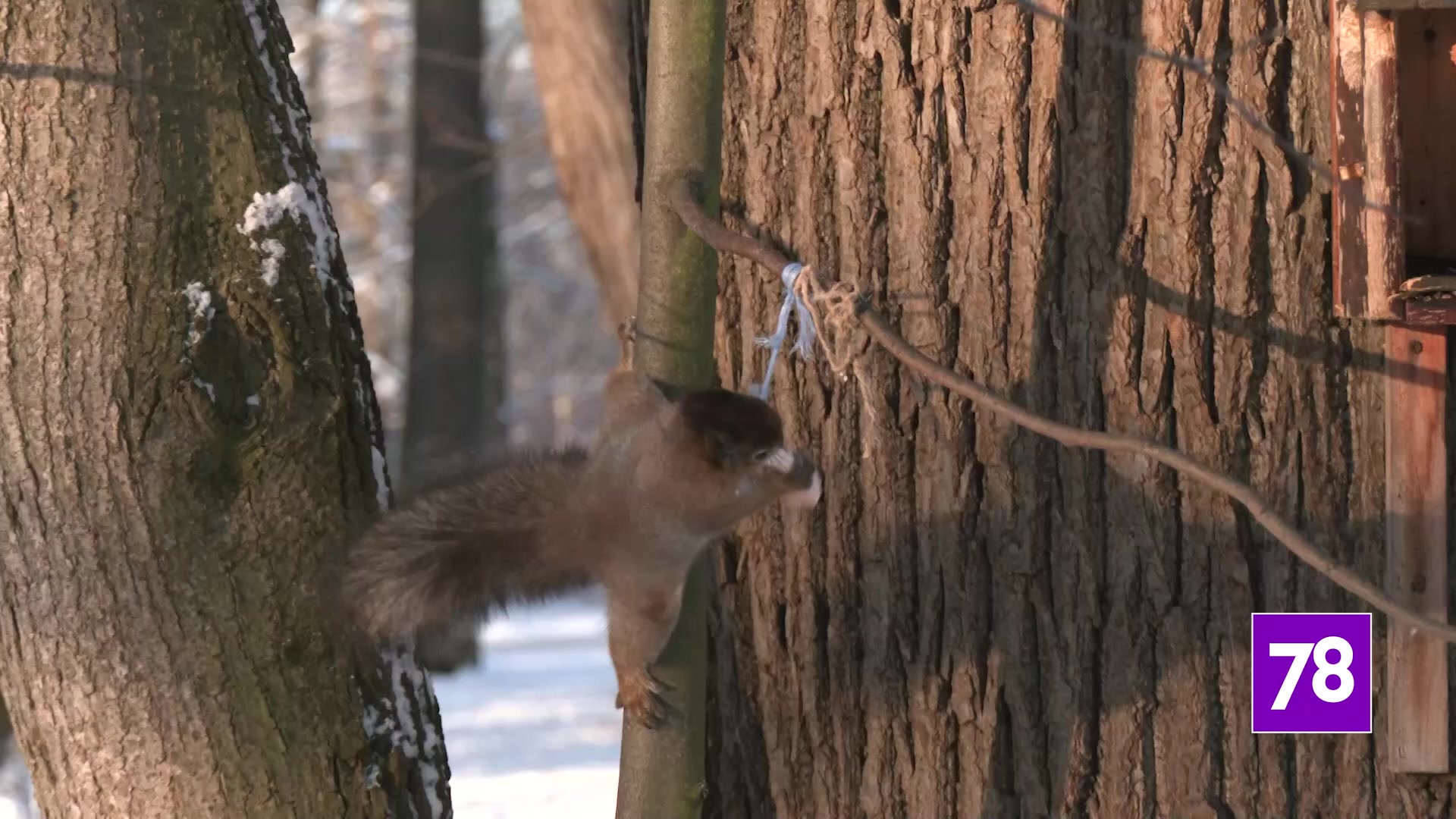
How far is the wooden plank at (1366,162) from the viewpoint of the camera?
253cm

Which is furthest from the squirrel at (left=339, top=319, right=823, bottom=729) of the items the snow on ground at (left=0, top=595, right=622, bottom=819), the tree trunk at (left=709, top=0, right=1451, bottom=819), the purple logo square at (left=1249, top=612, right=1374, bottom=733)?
the purple logo square at (left=1249, top=612, right=1374, bottom=733)

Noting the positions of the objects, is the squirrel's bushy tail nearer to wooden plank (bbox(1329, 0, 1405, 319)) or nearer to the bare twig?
the bare twig

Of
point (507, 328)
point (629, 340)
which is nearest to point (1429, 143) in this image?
point (629, 340)

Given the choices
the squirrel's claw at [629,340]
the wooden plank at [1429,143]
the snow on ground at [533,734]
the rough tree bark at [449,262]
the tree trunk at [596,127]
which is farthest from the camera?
the rough tree bark at [449,262]

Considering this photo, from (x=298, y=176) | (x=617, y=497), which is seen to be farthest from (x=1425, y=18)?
(x=298, y=176)

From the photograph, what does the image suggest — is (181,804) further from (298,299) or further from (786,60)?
(786,60)

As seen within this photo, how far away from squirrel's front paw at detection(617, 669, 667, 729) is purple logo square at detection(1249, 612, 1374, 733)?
102cm

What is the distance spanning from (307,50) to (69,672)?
16029 millimetres

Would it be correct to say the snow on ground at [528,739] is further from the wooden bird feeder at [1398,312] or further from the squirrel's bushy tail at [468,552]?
the wooden bird feeder at [1398,312]

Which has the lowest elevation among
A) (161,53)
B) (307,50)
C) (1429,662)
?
(1429,662)

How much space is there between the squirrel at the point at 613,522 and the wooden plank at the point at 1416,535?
43.3 inches

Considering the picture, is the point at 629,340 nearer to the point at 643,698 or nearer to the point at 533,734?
the point at 643,698

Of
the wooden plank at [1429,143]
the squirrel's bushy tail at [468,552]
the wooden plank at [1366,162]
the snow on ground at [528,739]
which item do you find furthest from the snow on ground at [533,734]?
the wooden plank at [1429,143]

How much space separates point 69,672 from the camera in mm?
2729
